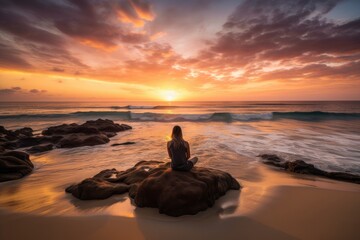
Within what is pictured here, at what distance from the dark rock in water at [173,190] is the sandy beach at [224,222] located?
0.54 ft

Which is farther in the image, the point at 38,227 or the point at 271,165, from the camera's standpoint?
the point at 271,165

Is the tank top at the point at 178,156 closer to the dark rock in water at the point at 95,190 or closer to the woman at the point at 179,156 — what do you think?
the woman at the point at 179,156

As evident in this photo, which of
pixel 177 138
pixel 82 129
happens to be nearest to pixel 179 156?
pixel 177 138

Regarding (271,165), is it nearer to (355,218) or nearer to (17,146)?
(355,218)

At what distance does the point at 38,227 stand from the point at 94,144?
29.9 ft

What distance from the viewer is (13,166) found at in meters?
7.16

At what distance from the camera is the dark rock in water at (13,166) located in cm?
681

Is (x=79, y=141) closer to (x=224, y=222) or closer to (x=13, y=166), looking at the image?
(x=13, y=166)

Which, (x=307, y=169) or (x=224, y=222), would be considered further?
(x=307, y=169)

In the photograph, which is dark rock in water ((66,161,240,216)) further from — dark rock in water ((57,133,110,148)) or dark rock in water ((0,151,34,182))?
dark rock in water ((57,133,110,148))

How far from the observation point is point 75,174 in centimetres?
728

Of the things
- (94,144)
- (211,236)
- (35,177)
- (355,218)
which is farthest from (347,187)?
(94,144)

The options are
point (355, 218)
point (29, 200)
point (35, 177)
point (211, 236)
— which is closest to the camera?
point (211, 236)

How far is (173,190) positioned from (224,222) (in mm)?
1145
